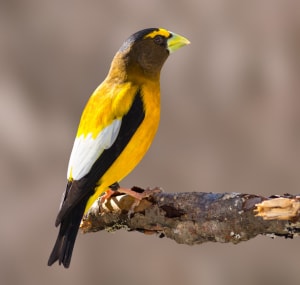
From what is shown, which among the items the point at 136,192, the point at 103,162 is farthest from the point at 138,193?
the point at 103,162

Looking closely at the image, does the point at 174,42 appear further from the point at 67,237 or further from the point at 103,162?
the point at 67,237

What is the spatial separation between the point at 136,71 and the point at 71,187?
33 centimetres

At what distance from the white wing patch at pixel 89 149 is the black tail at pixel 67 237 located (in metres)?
0.07

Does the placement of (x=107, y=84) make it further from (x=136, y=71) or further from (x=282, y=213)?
(x=282, y=213)

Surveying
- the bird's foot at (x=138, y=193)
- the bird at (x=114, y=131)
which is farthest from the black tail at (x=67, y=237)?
the bird's foot at (x=138, y=193)

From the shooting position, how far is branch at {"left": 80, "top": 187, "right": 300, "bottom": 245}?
1.06 m

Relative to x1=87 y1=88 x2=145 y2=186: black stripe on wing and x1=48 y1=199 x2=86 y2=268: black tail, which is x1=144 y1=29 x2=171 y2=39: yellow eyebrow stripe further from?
x1=48 y1=199 x2=86 y2=268: black tail

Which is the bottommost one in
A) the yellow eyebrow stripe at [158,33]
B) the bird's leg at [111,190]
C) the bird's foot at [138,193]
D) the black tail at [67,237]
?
the black tail at [67,237]

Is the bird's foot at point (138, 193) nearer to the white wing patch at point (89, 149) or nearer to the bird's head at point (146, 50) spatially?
the white wing patch at point (89, 149)

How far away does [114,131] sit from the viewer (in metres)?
1.27

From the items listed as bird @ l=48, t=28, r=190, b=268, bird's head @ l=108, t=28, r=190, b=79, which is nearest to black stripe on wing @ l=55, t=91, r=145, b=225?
bird @ l=48, t=28, r=190, b=268

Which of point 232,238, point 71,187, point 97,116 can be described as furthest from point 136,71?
point 232,238

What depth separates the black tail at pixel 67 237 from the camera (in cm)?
120

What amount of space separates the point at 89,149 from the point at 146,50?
31 cm
